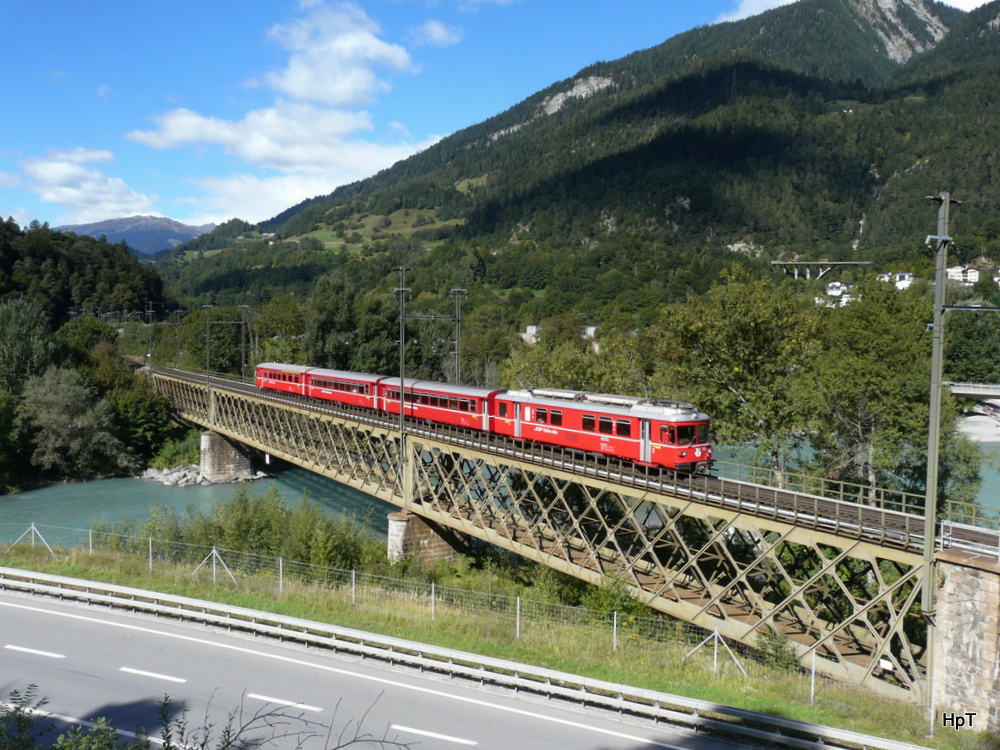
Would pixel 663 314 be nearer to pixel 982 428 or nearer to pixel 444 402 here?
pixel 444 402

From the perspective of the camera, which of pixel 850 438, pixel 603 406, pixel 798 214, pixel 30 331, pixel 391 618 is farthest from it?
pixel 798 214

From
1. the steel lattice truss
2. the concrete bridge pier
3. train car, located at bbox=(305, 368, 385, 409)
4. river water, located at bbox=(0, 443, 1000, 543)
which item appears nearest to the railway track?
the steel lattice truss

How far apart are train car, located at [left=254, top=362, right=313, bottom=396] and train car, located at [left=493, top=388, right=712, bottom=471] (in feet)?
74.8

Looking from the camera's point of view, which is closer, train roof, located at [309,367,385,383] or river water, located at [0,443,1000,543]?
river water, located at [0,443,1000,543]

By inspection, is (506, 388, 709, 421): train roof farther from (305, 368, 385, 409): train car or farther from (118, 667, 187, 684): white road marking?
(118, 667, 187, 684): white road marking

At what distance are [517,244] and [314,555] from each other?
560 feet

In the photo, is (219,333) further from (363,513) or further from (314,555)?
(314,555)

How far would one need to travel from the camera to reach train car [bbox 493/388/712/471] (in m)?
23.9

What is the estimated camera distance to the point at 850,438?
3088cm

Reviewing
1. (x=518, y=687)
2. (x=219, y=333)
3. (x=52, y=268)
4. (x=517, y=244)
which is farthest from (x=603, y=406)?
(x=517, y=244)

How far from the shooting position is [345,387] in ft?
144

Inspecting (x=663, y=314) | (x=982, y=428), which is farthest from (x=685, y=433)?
(x=982, y=428)

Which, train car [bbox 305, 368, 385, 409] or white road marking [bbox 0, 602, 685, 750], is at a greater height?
train car [bbox 305, 368, 385, 409]

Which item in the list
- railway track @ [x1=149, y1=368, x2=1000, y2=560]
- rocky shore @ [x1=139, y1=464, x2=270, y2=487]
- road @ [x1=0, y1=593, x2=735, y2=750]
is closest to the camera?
road @ [x1=0, y1=593, x2=735, y2=750]
